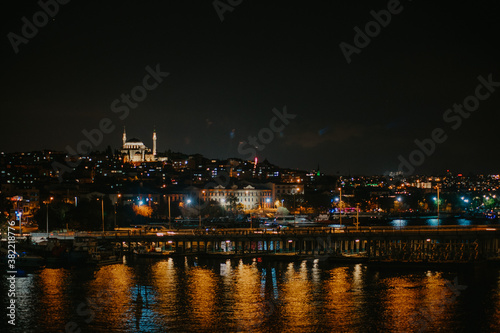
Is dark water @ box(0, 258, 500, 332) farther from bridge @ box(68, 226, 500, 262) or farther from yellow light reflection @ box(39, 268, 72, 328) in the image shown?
bridge @ box(68, 226, 500, 262)

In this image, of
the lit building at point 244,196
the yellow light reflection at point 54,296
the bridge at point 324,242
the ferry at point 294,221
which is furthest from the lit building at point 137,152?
the yellow light reflection at point 54,296

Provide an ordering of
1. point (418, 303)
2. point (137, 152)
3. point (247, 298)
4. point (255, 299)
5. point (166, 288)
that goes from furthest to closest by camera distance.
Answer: point (137, 152) < point (166, 288) < point (247, 298) < point (255, 299) < point (418, 303)

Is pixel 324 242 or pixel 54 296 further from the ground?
pixel 324 242

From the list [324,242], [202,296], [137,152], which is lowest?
[202,296]

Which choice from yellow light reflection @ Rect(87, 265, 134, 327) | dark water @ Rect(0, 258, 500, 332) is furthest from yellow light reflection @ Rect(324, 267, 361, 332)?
yellow light reflection @ Rect(87, 265, 134, 327)

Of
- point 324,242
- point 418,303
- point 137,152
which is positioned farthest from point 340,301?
point 137,152

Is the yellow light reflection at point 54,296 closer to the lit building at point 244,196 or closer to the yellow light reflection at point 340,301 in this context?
the yellow light reflection at point 340,301

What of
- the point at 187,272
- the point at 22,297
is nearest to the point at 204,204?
the point at 187,272

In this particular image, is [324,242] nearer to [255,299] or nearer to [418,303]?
[255,299]
